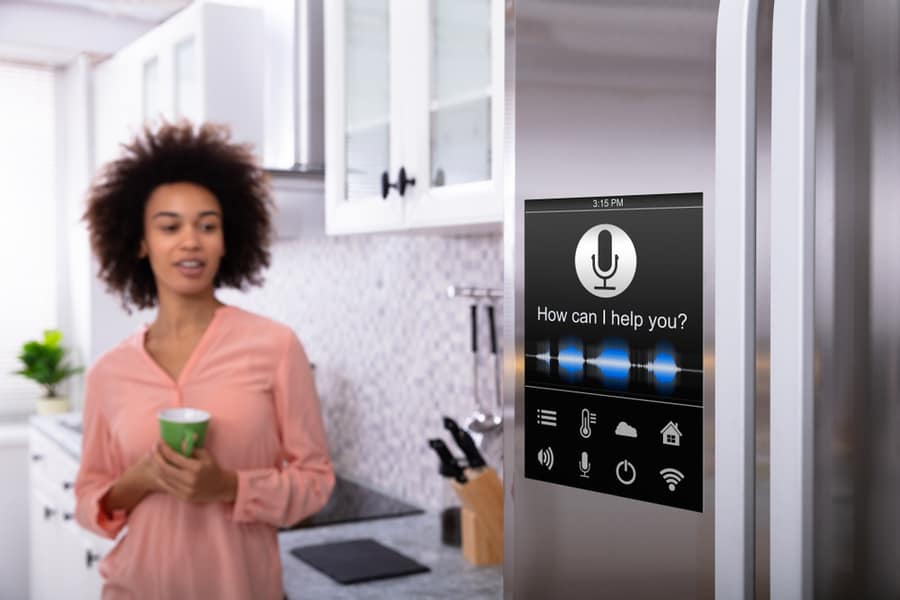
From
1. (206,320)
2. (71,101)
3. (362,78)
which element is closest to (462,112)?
(362,78)

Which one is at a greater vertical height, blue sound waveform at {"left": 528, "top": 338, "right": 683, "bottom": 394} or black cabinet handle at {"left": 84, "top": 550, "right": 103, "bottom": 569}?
blue sound waveform at {"left": 528, "top": 338, "right": 683, "bottom": 394}

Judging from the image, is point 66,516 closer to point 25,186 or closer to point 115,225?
point 115,225

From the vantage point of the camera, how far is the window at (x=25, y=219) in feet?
14.1

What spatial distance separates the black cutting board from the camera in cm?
196

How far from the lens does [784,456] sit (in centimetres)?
78

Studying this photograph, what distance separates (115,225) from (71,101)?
2604 millimetres

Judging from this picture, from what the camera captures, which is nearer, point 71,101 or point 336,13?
point 336,13

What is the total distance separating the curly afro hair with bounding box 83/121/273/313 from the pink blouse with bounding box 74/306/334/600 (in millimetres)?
221

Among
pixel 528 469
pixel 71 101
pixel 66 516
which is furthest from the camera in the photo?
pixel 71 101

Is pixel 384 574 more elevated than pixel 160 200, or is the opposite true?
pixel 160 200

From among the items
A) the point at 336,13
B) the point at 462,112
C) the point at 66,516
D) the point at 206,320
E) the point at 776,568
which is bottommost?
the point at 66,516

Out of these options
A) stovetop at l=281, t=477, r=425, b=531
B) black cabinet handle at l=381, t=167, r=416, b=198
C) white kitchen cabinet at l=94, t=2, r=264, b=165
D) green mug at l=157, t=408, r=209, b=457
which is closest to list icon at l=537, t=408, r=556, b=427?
green mug at l=157, t=408, r=209, b=457

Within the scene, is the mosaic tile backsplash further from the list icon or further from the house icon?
the house icon

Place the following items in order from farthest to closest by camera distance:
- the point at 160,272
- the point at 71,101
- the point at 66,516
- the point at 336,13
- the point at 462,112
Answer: the point at 71,101 < the point at 66,516 < the point at 336,13 < the point at 160,272 < the point at 462,112
